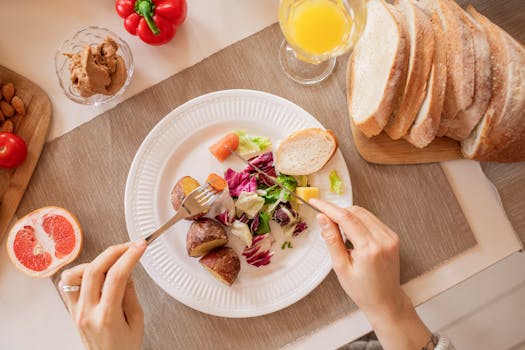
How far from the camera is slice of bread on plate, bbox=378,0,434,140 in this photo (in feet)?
5.07

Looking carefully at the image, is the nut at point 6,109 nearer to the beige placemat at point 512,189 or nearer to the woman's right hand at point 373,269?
the woman's right hand at point 373,269

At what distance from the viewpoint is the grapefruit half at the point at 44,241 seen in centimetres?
171

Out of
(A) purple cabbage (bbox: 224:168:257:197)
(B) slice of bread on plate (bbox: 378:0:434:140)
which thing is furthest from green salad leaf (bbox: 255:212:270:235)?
(B) slice of bread on plate (bbox: 378:0:434:140)

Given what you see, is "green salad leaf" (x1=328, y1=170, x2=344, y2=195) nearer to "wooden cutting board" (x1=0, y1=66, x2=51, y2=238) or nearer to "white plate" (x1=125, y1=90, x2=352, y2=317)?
"white plate" (x1=125, y1=90, x2=352, y2=317)

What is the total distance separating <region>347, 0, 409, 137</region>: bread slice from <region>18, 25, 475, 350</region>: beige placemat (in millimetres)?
114

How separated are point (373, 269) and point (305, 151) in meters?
0.49

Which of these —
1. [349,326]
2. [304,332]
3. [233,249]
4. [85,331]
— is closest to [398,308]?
[349,326]

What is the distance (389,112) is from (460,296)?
1.04 metres

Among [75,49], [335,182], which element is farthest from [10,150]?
[335,182]

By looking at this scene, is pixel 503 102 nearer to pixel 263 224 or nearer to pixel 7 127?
pixel 263 224

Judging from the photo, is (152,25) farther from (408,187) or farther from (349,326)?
(349,326)

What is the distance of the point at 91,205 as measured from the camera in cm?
182

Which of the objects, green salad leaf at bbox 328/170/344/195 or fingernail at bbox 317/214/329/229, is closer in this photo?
fingernail at bbox 317/214/329/229

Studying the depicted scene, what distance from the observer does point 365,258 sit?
1.50 m
